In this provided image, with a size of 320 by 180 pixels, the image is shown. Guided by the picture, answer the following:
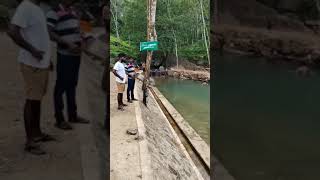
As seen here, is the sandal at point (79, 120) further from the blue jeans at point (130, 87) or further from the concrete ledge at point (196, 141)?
the blue jeans at point (130, 87)

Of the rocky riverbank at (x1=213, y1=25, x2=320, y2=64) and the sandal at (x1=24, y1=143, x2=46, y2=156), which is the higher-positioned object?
the rocky riverbank at (x1=213, y1=25, x2=320, y2=64)

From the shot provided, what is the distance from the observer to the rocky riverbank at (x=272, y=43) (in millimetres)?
11898

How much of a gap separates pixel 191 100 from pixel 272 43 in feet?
9.65

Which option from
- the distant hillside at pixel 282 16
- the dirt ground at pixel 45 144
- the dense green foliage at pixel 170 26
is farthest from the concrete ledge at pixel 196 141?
the dense green foliage at pixel 170 26

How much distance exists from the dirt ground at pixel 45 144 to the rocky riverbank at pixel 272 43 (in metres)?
Result: 9.76

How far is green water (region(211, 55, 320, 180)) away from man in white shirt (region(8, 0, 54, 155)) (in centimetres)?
205

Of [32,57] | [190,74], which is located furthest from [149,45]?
[190,74]

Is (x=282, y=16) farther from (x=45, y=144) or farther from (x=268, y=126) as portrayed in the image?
(x=45, y=144)

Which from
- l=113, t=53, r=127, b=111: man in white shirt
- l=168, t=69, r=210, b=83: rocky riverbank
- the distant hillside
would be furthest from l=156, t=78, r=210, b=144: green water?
the distant hillside

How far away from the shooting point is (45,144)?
2.14m

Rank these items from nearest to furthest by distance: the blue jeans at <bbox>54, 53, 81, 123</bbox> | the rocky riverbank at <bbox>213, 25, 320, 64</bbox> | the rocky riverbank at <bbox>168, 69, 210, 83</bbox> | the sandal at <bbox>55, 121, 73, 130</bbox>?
the blue jeans at <bbox>54, 53, 81, 123</bbox>, the sandal at <bbox>55, 121, 73, 130</bbox>, the rocky riverbank at <bbox>213, 25, 320, 64</bbox>, the rocky riverbank at <bbox>168, 69, 210, 83</bbox>

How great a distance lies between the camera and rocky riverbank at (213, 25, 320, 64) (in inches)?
468

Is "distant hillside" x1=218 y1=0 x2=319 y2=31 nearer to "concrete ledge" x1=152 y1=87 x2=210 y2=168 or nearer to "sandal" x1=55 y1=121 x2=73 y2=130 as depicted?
"concrete ledge" x1=152 y1=87 x2=210 y2=168

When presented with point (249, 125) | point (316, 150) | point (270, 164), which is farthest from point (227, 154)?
point (249, 125)
